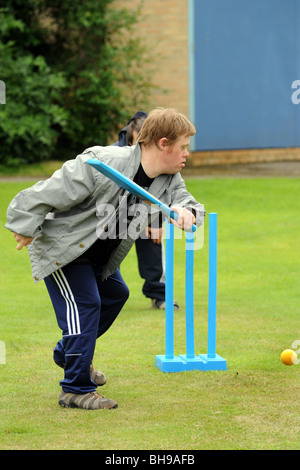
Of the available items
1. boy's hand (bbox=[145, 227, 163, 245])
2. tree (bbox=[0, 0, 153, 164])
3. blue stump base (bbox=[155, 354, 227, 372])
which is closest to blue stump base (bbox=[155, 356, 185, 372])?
blue stump base (bbox=[155, 354, 227, 372])

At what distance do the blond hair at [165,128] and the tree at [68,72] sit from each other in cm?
1060

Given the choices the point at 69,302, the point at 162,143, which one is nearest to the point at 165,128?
the point at 162,143

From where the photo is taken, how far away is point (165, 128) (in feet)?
13.8

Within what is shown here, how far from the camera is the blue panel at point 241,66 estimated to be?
16141mm

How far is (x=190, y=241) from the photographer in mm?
4652

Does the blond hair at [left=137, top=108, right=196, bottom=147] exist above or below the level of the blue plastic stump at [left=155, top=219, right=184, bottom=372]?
above

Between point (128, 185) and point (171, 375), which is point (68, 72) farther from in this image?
point (128, 185)

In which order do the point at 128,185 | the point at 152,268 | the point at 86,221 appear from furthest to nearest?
the point at 152,268
the point at 86,221
the point at 128,185

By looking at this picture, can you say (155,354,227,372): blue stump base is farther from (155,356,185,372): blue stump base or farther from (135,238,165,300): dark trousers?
(135,238,165,300): dark trousers

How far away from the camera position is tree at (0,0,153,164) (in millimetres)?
14812

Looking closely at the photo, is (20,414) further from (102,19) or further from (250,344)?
(102,19)

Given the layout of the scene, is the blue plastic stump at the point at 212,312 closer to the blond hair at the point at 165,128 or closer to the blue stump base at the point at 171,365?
the blue stump base at the point at 171,365

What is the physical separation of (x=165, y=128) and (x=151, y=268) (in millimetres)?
2982

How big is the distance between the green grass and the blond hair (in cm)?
142
